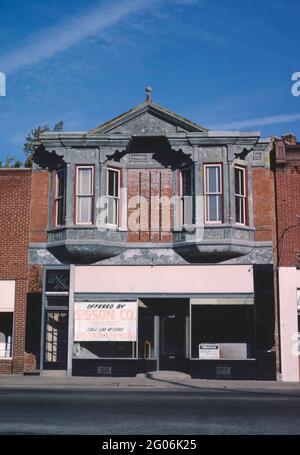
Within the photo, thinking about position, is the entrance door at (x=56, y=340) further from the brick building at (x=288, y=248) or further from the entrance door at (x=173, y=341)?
the brick building at (x=288, y=248)

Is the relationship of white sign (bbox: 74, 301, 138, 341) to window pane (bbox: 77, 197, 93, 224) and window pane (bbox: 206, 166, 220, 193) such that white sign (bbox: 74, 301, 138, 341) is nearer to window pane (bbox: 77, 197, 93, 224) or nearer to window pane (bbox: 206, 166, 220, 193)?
window pane (bbox: 77, 197, 93, 224)

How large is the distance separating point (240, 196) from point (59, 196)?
688cm

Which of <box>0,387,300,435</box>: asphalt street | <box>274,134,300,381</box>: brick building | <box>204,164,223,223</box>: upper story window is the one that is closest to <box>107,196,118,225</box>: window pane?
<box>204,164,223,223</box>: upper story window

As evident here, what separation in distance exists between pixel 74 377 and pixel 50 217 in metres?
6.04

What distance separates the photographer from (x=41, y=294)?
23656mm

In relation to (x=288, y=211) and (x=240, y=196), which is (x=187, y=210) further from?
(x=288, y=211)

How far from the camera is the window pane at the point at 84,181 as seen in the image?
77.9ft

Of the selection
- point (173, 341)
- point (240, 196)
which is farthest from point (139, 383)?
point (240, 196)

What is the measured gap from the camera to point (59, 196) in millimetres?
24297

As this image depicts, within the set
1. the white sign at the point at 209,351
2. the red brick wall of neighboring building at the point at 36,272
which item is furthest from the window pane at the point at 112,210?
the white sign at the point at 209,351

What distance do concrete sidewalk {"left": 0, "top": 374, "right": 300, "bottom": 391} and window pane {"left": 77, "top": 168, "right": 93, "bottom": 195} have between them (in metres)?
6.85

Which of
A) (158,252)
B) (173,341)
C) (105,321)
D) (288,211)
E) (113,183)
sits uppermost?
(113,183)

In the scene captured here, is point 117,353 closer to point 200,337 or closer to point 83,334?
point 83,334
